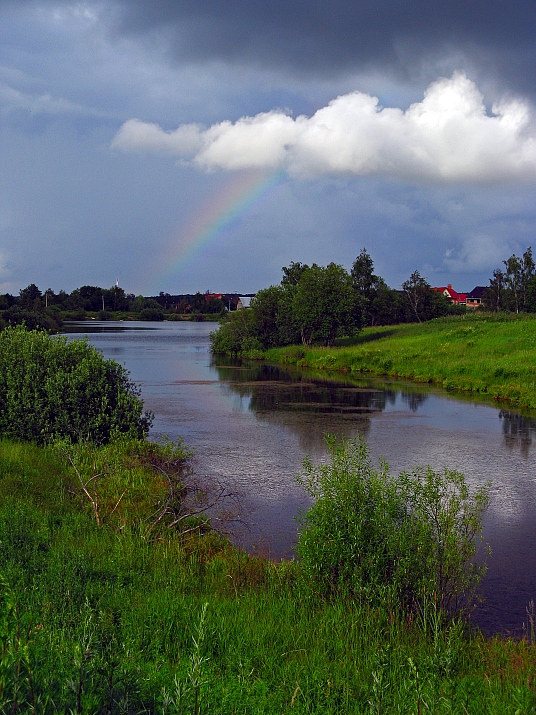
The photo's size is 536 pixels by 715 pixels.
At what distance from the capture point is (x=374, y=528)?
285 inches

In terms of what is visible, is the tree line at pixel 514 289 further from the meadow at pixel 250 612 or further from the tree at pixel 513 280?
the meadow at pixel 250 612

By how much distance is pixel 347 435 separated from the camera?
20.3 m

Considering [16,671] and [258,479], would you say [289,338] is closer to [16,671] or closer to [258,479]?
[258,479]

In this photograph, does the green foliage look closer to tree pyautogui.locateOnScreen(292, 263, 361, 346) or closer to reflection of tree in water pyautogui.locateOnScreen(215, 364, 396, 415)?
tree pyautogui.locateOnScreen(292, 263, 361, 346)

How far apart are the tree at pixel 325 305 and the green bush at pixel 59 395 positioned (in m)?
37.9

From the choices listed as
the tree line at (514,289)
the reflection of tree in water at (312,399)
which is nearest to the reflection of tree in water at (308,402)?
the reflection of tree in water at (312,399)

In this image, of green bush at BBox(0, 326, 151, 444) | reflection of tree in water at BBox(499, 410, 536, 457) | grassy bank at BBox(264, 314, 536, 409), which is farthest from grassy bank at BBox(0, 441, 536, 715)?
grassy bank at BBox(264, 314, 536, 409)

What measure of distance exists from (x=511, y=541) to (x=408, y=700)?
6.83m

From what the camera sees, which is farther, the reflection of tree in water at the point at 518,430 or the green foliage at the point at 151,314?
the green foliage at the point at 151,314

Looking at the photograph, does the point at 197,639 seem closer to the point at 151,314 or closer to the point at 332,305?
the point at 332,305

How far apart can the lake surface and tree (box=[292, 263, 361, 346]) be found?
15.2m

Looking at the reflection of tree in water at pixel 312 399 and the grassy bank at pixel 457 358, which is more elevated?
the grassy bank at pixel 457 358

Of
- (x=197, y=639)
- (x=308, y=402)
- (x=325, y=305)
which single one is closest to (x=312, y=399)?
(x=308, y=402)

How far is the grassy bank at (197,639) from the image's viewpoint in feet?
11.0
